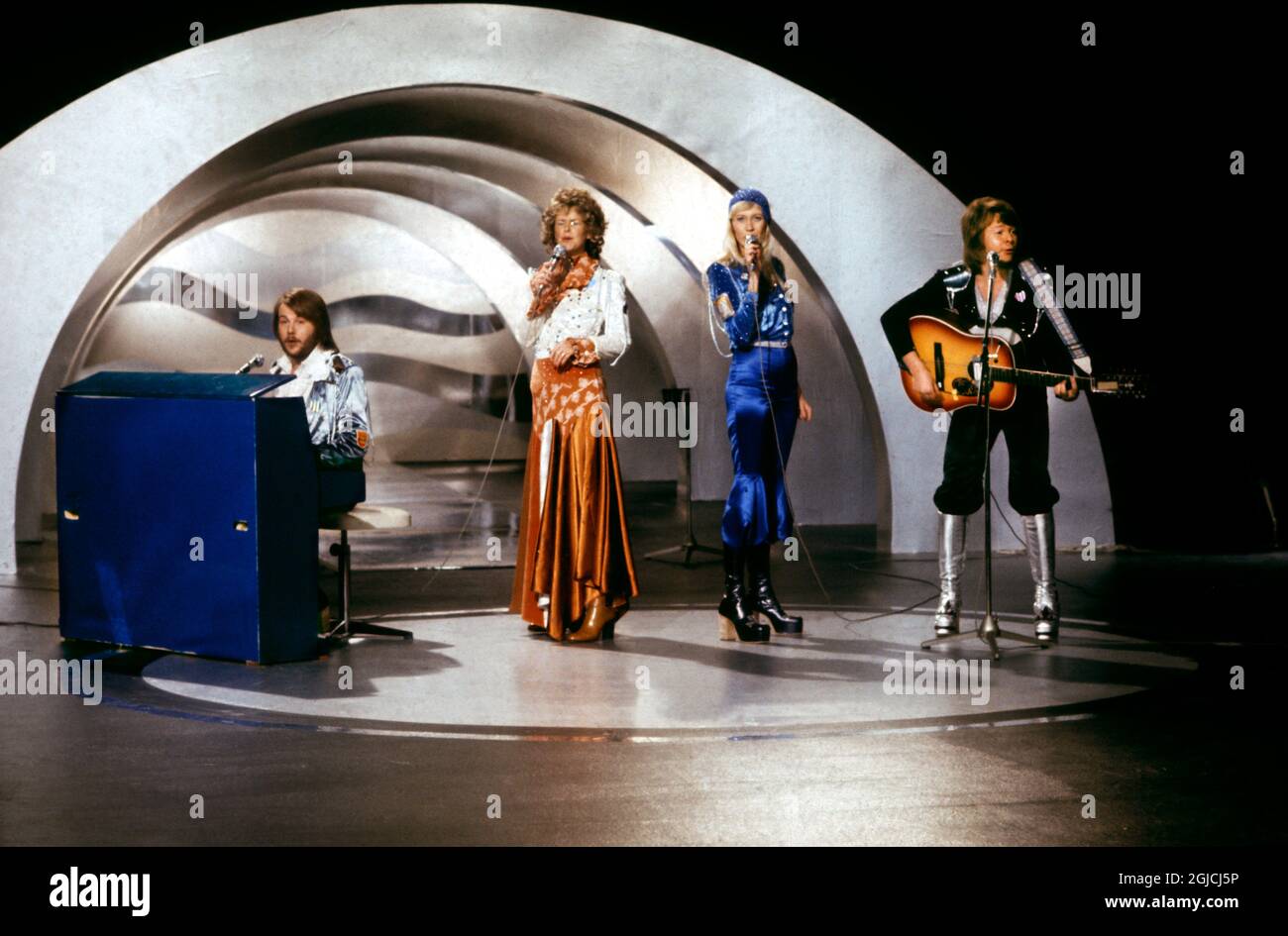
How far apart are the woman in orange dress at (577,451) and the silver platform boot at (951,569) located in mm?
1336

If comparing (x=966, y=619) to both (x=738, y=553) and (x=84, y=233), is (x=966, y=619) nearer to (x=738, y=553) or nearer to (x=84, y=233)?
(x=738, y=553)

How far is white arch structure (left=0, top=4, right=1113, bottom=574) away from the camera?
9188 mm

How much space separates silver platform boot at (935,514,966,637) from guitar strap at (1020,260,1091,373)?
86 centimetres

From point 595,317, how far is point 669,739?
2.41 meters

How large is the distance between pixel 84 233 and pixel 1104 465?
6.63 m

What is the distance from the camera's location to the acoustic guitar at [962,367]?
639 centimetres

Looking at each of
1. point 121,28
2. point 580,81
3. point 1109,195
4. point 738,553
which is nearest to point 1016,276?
point 738,553

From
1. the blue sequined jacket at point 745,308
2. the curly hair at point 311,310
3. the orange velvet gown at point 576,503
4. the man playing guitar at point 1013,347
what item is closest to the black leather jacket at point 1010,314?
the man playing guitar at point 1013,347

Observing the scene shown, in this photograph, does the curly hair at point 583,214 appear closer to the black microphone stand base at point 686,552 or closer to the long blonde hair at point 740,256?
the long blonde hair at point 740,256

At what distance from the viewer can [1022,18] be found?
Answer: 9.04 meters

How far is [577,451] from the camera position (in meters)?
6.72

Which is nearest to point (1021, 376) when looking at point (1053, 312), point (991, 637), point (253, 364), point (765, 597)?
point (1053, 312)

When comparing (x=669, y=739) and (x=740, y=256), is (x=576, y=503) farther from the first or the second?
(x=669, y=739)

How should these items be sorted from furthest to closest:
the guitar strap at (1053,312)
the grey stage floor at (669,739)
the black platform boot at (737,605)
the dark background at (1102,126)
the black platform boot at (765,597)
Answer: the dark background at (1102,126) → the black platform boot at (765,597) → the black platform boot at (737,605) → the guitar strap at (1053,312) → the grey stage floor at (669,739)
